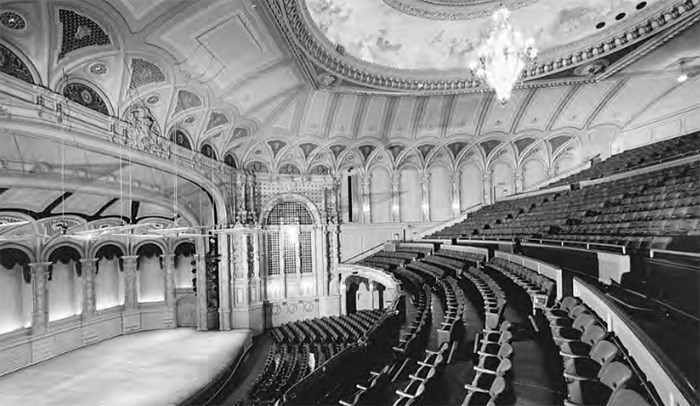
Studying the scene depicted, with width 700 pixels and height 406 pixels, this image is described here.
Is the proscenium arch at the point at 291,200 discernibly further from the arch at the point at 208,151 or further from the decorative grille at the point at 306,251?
the arch at the point at 208,151

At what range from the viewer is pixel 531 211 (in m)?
10.3

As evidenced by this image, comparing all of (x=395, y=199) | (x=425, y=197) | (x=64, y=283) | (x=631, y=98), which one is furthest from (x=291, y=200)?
(x=631, y=98)

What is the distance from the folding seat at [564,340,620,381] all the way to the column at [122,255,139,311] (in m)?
14.8

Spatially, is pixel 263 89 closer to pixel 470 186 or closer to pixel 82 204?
pixel 82 204

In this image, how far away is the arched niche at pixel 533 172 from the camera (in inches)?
565

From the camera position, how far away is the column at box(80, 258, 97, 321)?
1240 cm

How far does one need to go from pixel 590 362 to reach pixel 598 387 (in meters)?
0.23

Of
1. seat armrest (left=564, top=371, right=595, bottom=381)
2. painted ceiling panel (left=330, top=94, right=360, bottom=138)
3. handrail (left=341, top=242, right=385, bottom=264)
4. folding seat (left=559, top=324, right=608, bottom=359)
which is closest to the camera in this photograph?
seat armrest (left=564, top=371, right=595, bottom=381)

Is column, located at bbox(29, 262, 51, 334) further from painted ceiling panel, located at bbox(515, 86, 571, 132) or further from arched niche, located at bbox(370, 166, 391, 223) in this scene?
painted ceiling panel, located at bbox(515, 86, 571, 132)

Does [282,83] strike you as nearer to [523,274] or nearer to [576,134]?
[523,274]

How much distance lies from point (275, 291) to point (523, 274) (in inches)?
414

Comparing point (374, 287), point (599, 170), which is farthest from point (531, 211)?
point (374, 287)

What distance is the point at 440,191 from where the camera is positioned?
594 inches

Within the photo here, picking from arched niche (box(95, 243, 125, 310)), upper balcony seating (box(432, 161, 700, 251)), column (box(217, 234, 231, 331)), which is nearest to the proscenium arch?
column (box(217, 234, 231, 331))
